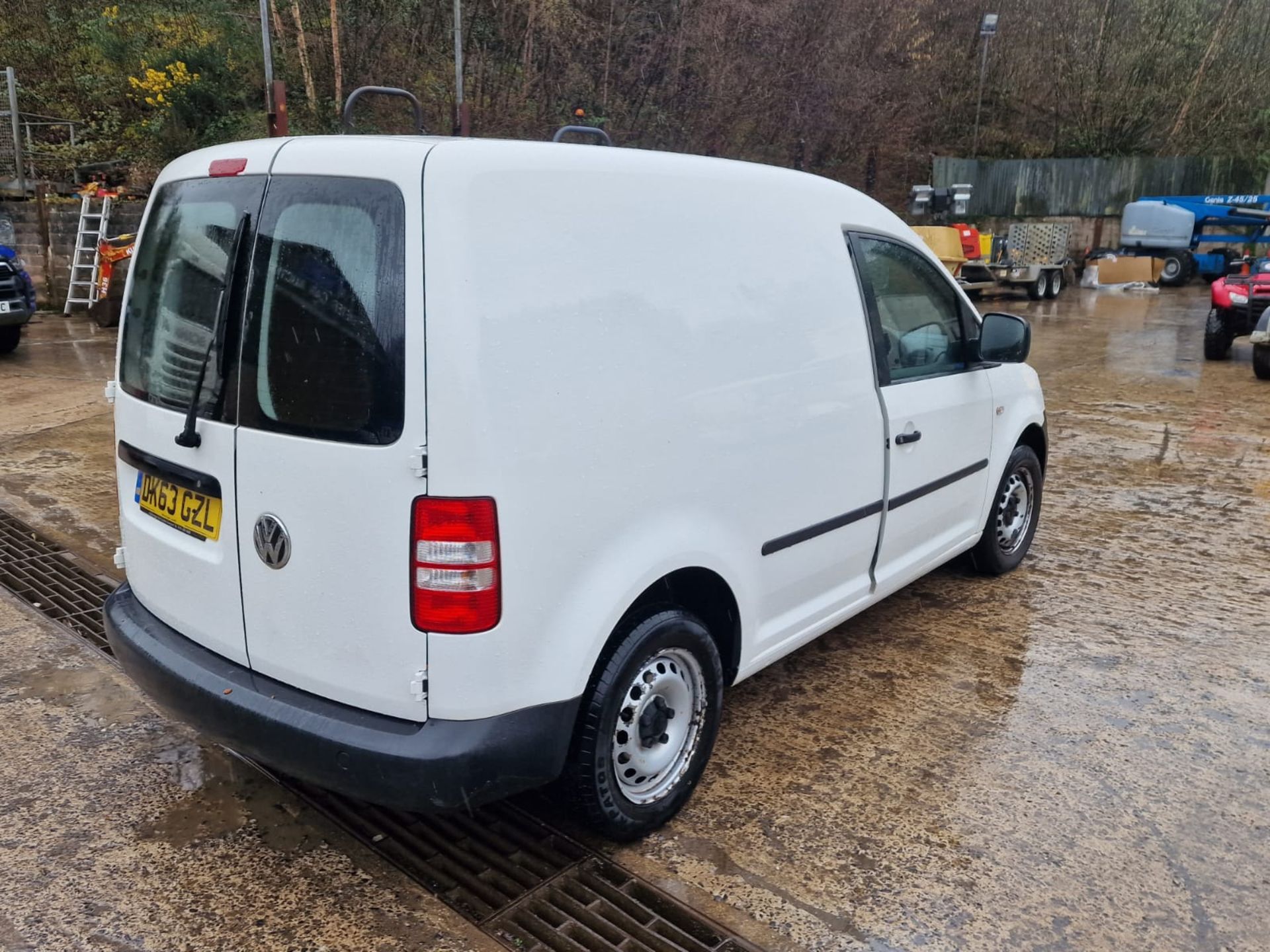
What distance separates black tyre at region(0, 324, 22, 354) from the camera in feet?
34.4

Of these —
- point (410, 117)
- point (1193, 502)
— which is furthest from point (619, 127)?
point (1193, 502)

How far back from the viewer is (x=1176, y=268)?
2108 centimetres

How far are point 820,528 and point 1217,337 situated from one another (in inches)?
401

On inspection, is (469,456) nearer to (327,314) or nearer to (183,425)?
(327,314)

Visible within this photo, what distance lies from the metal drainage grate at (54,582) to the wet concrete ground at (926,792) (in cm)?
12

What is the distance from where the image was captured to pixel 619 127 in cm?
1995

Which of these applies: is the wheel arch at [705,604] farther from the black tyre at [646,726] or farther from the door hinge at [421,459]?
the door hinge at [421,459]

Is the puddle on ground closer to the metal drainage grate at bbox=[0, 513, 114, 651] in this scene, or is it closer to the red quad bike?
the metal drainage grate at bbox=[0, 513, 114, 651]

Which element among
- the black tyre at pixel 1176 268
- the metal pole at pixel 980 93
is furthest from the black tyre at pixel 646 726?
the metal pole at pixel 980 93

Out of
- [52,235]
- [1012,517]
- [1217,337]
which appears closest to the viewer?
[1012,517]

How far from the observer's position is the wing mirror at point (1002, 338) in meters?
3.90

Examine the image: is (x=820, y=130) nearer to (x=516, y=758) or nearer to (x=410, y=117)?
(x=410, y=117)

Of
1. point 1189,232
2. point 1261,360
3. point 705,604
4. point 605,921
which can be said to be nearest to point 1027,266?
point 1189,232

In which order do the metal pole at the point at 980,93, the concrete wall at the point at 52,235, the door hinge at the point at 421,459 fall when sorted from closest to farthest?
the door hinge at the point at 421,459, the concrete wall at the point at 52,235, the metal pole at the point at 980,93
